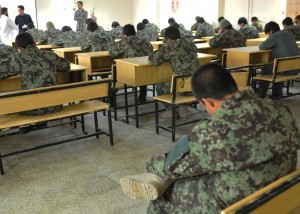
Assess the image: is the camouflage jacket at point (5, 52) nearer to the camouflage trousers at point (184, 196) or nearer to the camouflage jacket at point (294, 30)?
the camouflage trousers at point (184, 196)

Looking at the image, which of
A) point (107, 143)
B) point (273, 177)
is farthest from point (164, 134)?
point (273, 177)

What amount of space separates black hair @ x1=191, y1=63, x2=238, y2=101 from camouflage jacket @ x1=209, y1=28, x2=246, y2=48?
16.7 feet

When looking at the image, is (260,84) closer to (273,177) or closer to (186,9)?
(273,177)

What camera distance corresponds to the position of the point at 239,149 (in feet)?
4.30

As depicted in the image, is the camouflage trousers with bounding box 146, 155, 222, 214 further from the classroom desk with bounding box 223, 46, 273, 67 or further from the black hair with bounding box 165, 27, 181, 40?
the classroom desk with bounding box 223, 46, 273, 67

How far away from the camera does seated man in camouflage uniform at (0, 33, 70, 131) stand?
349 cm

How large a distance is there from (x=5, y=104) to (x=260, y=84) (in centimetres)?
392

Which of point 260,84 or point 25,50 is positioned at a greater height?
point 25,50

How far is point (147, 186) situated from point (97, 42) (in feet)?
16.9

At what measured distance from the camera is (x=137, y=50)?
5.28 m

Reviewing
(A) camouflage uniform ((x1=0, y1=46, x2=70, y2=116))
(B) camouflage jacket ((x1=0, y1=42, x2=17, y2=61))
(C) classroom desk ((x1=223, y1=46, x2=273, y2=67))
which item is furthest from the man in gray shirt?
(B) camouflage jacket ((x1=0, y1=42, x2=17, y2=61))

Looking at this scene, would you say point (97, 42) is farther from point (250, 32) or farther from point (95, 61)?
point (250, 32)

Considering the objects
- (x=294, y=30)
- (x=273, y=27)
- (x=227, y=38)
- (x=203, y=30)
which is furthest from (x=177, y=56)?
(x=203, y=30)

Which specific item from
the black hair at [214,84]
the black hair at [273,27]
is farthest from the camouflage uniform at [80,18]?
the black hair at [214,84]
